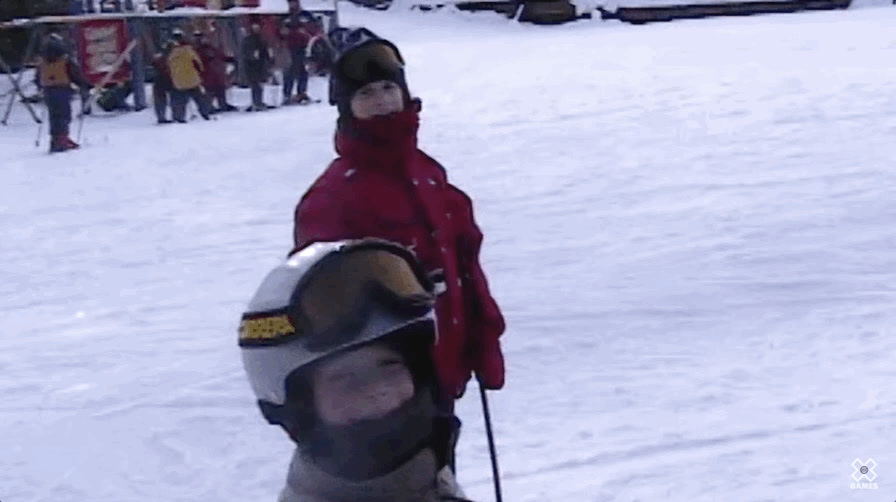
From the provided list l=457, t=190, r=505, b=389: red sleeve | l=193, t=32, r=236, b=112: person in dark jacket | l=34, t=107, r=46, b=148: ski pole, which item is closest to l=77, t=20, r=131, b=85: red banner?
l=34, t=107, r=46, b=148: ski pole

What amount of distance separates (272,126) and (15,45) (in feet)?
42.8

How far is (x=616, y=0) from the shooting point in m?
37.0

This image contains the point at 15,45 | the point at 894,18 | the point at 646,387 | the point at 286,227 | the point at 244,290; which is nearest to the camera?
the point at 646,387

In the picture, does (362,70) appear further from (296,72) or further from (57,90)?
(296,72)

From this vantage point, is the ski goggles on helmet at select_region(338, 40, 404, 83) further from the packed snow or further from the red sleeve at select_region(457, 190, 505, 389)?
the packed snow

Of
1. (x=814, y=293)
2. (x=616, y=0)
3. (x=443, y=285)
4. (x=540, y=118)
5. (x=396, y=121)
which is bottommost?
(x=616, y=0)

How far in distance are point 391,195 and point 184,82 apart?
18.5 metres

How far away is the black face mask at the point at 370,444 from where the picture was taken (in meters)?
1.72

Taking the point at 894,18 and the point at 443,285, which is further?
the point at 894,18

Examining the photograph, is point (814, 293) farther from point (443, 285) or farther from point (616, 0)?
point (616, 0)

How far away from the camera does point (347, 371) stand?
1729 mm

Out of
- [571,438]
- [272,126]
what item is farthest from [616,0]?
[571,438]

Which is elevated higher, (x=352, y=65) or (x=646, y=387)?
(x=352, y=65)

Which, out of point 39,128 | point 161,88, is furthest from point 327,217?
point 39,128
